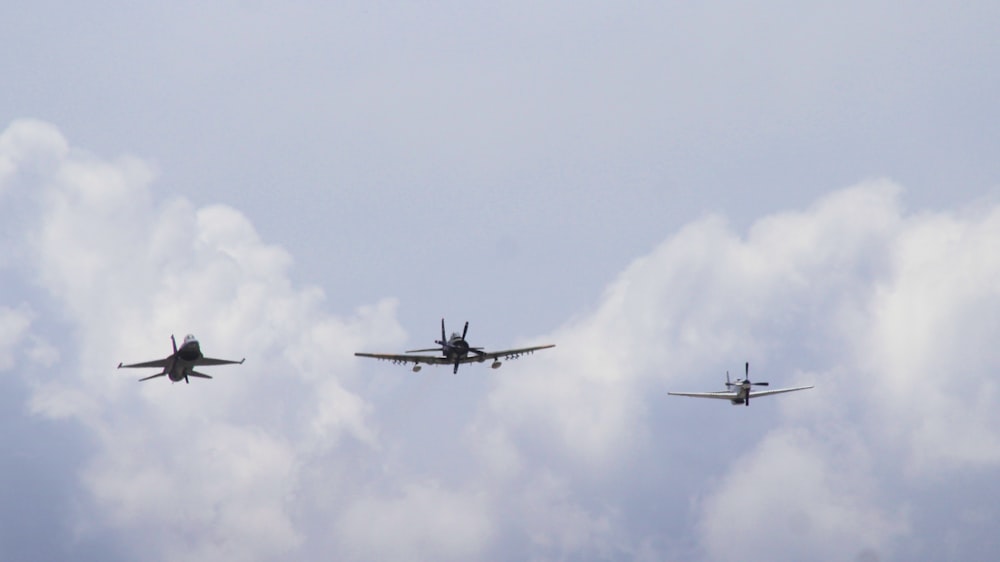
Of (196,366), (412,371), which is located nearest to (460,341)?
(412,371)

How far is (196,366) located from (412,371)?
134 ft

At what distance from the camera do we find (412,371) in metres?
199

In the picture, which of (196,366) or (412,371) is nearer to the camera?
(196,366)

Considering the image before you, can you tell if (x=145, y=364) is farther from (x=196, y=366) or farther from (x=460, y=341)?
(x=460, y=341)

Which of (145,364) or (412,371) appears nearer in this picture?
(145,364)

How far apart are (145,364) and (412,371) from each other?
157 ft

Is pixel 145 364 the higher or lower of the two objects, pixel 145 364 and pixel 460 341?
the lower

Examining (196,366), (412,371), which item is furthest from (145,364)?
(412,371)

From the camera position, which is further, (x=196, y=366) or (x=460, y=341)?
(x=460, y=341)

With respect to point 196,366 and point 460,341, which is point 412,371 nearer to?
point 460,341

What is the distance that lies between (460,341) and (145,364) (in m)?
54.7

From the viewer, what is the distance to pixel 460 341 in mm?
197125

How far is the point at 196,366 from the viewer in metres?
176

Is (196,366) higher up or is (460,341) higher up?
(460,341)
